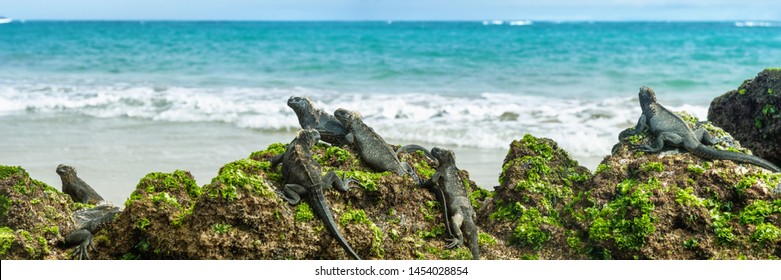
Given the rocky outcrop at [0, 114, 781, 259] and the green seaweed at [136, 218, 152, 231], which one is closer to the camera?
the rocky outcrop at [0, 114, 781, 259]

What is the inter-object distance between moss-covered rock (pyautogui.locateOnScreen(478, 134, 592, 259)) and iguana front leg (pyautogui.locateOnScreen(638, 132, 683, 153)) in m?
0.44

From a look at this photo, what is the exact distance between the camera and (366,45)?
4134 cm

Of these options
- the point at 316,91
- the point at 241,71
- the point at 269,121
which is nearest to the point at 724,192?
the point at 269,121

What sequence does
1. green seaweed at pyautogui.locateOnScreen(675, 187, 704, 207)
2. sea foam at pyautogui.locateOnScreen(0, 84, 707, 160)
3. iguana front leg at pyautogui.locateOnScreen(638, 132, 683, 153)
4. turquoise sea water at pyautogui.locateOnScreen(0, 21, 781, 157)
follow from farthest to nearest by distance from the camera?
turquoise sea water at pyautogui.locateOnScreen(0, 21, 781, 157)
sea foam at pyautogui.locateOnScreen(0, 84, 707, 160)
iguana front leg at pyautogui.locateOnScreen(638, 132, 683, 153)
green seaweed at pyautogui.locateOnScreen(675, 187, 704, 207)

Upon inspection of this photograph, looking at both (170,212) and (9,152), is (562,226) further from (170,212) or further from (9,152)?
(9,152)

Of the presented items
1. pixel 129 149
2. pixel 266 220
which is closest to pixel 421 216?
pixel 266 220

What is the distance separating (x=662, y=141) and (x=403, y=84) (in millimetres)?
16885

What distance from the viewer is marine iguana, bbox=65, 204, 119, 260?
4.72 m

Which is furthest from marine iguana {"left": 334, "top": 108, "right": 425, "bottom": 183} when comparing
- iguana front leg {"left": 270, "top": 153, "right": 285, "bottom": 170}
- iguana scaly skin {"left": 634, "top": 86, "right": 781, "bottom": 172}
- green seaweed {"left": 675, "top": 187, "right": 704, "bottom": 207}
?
iguana scaly skin {"left": 634, "top": 86, "right": 781, "bottom": 172}

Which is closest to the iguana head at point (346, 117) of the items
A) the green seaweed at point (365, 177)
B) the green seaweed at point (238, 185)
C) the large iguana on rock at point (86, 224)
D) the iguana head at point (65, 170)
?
the green seaweed at point (365, 177)

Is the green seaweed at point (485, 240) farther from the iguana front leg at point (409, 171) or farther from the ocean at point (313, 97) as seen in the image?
the ocean at point (313, 97)

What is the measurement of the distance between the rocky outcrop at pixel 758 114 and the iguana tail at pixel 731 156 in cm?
190

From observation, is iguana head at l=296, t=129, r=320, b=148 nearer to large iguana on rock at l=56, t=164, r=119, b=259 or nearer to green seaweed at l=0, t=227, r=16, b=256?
large iguana on rock at l=56, t=164, r=119, b=259

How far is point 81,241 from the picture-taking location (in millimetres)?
4805
